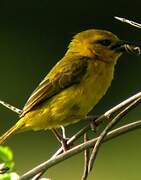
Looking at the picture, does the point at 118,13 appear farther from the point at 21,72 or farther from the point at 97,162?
the point at 97,162

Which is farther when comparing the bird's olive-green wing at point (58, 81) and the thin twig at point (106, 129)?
the bird's olive-green wing at point (58, 81)

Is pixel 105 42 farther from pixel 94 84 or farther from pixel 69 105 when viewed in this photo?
pixel 69 105

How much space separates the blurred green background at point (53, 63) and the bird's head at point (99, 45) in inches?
133

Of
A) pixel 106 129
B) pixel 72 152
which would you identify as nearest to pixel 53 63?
pixel 106 129

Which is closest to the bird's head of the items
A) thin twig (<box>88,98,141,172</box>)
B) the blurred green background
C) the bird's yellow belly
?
the bird's yellow belly

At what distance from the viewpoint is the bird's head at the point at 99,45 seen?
4355 mm

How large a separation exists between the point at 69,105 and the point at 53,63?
7838 mm

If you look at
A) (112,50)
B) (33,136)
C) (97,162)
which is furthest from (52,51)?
(112,50)

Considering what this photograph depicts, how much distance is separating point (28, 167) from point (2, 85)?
3.03 meters

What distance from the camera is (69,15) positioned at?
13.5 m

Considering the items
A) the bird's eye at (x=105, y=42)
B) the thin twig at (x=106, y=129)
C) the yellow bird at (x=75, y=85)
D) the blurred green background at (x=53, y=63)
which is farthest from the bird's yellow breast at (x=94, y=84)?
the blurred green background at (x=53, y=63)

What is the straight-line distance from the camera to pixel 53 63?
11914 millimetres

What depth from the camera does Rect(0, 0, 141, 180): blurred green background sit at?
8844mm

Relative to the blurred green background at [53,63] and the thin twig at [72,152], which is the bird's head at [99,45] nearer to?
the thin twig at [72,152]
